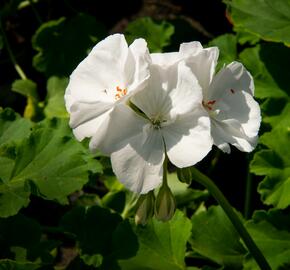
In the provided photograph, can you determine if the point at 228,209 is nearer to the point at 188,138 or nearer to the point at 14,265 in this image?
the point at 188,138

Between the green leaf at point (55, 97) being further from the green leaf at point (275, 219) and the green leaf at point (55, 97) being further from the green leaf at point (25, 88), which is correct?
the green leaf at point (275, 219)

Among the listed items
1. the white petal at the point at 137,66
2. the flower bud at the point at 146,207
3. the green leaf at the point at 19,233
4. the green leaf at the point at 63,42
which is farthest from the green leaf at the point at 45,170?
the green leaf at the point at 63,42

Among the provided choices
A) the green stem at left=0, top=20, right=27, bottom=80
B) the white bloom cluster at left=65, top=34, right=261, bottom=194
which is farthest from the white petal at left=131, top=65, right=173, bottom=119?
the green stem at left=0, top=20, right=27, bottom=80

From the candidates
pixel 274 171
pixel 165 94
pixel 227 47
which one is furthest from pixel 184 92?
pixel 227 47

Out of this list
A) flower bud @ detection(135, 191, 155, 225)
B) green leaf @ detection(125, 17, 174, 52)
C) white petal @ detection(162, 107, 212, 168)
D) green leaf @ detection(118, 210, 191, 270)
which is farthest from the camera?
green leaf @ detection(125, 17, 174, 52)

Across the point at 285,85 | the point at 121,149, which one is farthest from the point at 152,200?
the point at 285,85

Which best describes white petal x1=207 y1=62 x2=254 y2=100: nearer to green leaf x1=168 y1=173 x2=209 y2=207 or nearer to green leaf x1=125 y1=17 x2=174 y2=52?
green leaf x1=168 y1=173 x2=209 y2=207
